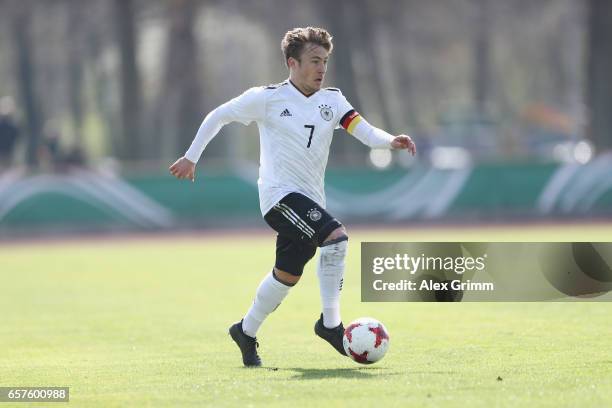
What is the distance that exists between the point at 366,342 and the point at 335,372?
327mm

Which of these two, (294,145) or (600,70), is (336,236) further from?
(600,70)

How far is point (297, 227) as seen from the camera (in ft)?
29.0


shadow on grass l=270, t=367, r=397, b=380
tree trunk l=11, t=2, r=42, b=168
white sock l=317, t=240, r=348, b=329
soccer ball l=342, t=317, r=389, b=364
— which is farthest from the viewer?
tree trunk l=11, t=2, r=42, b=168

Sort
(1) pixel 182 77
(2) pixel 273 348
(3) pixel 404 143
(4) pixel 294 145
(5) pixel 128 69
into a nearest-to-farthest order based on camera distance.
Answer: (3) pixel 404 143 < (4) pixel 294 145 < (2) pixel 273 348 < (1) pixel 182 77 < (5) pixel 128 69

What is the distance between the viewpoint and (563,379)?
7.80 meters

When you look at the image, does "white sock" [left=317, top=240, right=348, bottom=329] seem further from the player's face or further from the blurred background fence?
the blurred background fence

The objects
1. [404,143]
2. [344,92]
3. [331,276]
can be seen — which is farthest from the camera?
[344,92]

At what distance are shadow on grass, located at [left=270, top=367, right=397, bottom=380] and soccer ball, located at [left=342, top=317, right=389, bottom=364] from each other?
0.08 m

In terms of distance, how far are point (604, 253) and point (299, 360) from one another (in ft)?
8.13

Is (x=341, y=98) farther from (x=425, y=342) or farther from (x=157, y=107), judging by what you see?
(x=157, y=107)

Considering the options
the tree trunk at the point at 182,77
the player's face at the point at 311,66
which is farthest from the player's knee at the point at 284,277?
the tree trunk at the point at 182,77

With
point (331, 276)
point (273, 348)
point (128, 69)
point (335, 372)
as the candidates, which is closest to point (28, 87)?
point (128, 69)

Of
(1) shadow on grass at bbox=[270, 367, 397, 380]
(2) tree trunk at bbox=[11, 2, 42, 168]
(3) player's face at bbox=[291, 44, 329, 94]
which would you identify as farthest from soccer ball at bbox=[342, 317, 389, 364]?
(2) tree trunk at bbox=[11, 2, 42, 168]

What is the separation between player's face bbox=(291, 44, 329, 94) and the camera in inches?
356
